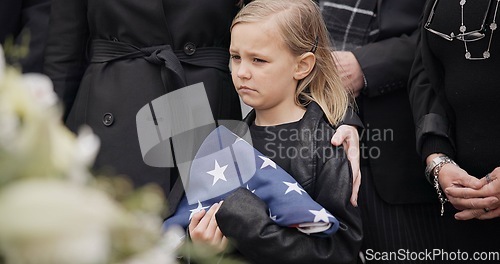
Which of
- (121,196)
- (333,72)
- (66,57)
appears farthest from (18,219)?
(66,57)

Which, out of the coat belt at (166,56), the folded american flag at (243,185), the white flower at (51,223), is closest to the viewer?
the white flower at (51,223)

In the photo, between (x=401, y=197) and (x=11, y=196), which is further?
(x=401, y=197)

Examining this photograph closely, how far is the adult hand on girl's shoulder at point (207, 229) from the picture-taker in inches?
89.0

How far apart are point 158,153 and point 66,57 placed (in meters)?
0.50

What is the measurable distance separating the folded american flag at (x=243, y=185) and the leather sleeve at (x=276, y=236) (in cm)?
4

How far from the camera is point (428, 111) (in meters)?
2.78

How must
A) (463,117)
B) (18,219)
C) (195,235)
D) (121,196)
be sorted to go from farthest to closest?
(463,117) → (195,235) → (121,196) → (18,219)

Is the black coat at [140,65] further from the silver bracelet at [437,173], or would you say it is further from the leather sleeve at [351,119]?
the silver bracelet at [437,173]

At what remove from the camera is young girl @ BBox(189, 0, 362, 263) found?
2.23 metres

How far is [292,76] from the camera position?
2.53 m

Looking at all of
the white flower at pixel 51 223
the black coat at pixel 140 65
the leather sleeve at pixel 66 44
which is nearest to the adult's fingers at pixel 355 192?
the black coat at pixel 140 65

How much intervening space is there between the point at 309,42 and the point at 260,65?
0.69ft

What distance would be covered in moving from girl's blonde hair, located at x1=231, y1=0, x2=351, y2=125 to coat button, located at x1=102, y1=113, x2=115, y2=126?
1.72ft

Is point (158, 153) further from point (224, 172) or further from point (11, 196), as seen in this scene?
point (11, 196)
